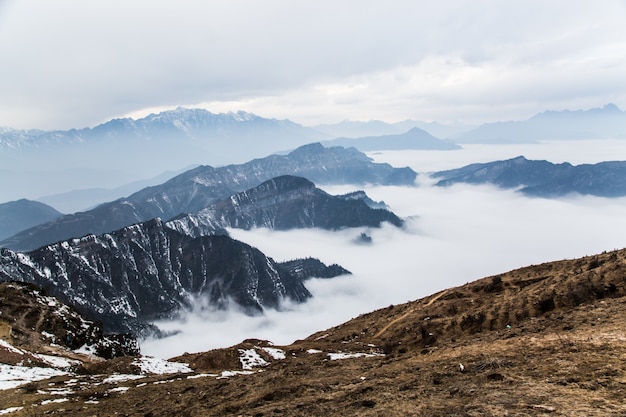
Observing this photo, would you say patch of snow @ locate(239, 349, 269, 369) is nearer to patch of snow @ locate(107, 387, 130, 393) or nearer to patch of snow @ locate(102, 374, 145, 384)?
patch of snow @ locate(102, 374, 145, 384)

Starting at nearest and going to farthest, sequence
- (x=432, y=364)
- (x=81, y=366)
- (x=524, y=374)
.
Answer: (x=524, y=374) < (x=432, y=364) < (x=81, y=366)

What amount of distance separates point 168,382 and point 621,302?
36461 millimetres

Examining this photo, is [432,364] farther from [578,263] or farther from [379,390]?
[578,263]

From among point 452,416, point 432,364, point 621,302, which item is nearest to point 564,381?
point 452,416

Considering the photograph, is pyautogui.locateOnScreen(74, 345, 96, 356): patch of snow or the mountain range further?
pyautogui.locateOnScreen(74, 345, 96, 356): patch of snow

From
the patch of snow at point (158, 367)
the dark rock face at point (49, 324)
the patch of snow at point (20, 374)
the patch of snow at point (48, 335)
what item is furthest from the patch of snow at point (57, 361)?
the patch of snow at point (48, 335)

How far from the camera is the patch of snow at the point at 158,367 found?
3903 centimetres

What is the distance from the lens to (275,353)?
158ft

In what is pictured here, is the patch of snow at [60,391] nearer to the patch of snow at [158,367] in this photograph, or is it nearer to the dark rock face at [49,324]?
the patch of snow at [158,367]

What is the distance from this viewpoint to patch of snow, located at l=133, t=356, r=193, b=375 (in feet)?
128

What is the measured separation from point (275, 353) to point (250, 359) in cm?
329

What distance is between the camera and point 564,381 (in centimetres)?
1738

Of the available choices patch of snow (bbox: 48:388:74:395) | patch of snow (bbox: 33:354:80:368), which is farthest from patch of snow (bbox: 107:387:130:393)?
patch of snow (bbox: 33:354:80:368)

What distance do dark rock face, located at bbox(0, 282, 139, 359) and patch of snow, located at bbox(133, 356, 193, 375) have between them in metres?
24.2
